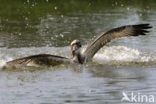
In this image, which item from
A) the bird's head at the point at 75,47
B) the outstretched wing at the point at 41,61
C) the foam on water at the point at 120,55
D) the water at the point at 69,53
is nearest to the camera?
the water at the point at 69,53

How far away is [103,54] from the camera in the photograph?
14086 millimetres

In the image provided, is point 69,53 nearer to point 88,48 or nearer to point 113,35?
point 88,48

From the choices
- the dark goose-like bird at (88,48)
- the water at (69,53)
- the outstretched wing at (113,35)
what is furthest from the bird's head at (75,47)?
the water at (69,53)

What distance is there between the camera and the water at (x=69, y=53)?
381 inches

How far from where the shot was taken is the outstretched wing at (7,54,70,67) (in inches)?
480

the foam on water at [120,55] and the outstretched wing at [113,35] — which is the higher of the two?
the outstretched wing at [113,35]

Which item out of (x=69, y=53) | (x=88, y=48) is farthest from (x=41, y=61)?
(x=69, y=53)

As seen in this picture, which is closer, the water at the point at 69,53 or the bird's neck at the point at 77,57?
the water at the point at 69,53

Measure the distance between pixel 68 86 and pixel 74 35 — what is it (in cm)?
717

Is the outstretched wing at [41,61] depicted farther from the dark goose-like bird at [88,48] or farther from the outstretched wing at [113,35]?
the outstretched wing at [113,35]

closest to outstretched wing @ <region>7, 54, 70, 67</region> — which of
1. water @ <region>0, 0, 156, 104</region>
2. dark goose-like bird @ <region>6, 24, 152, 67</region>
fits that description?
dark goose-like bird @ <region>6, 24, 152, 67</region>

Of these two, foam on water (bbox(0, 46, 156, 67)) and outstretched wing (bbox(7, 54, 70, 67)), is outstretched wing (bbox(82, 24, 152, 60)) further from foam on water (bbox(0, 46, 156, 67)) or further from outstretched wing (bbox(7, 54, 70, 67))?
outstretched wing (bbox(7, 54, 70, 67))

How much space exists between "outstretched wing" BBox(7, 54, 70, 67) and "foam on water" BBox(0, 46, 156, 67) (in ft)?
1.34

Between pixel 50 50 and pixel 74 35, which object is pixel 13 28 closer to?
pixel 74 35
